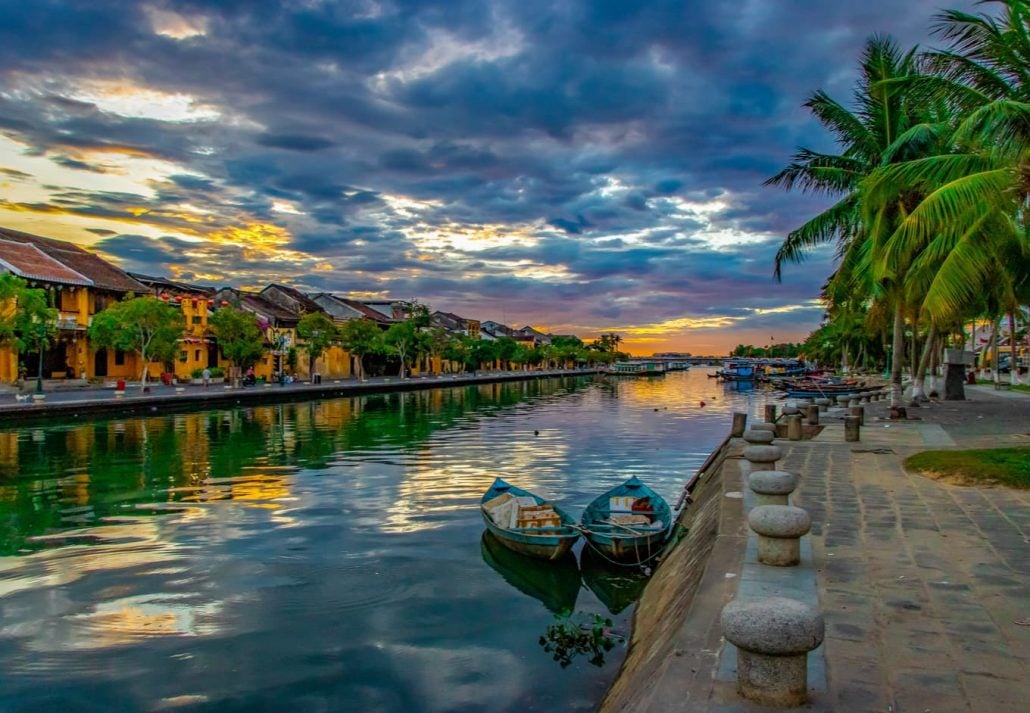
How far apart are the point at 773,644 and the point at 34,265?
5477 cm

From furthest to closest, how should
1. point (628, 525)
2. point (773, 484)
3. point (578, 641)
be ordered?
point (628, 525), point (578, 641), point (773, 484)

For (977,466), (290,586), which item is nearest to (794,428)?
(977,466)

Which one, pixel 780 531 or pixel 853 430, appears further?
pixel 853 430

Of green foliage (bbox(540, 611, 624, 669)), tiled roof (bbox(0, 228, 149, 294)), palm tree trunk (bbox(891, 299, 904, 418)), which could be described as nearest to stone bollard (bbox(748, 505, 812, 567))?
green foliage (bbox(540, 611, 624, 669))

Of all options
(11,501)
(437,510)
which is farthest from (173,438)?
(437,510)

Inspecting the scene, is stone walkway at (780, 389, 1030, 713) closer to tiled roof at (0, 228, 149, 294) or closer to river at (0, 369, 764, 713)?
river at (0, 369, 764, 713)

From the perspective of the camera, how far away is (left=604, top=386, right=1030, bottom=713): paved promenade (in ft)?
15.9

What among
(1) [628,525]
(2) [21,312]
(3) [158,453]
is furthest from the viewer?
(2) [21,312]

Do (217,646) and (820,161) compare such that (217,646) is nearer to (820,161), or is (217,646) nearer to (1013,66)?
(1013,66)

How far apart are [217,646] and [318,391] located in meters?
46.1

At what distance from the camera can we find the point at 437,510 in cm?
1692

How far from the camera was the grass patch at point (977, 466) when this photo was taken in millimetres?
11804

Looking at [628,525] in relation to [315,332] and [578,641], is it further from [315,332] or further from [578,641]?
[315,332]

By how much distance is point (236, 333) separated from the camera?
54562 millimetres
